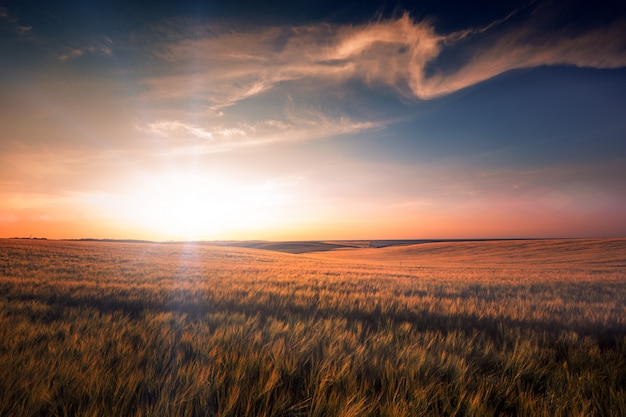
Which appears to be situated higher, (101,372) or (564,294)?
(101,372)

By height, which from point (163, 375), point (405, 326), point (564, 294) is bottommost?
point (564, 294)

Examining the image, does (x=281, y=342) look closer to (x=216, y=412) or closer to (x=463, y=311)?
(x=216, y=412)

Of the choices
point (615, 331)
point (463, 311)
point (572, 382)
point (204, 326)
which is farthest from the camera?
point (463, 311)

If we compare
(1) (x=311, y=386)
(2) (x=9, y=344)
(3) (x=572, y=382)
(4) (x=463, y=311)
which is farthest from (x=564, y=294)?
(2) (x=9, y=344)

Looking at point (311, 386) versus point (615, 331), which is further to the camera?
point (615, 331)

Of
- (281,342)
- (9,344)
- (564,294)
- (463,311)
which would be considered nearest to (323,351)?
(281,342)

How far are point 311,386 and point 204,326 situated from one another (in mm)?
2146

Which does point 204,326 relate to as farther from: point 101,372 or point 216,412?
point 216,412

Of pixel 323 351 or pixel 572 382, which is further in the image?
pixel 323 351

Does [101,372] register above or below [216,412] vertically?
above

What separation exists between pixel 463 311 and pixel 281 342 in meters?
4.22

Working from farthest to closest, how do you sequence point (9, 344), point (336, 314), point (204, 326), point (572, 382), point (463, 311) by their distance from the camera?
point (463, 311) → point (336, 314) → point (204, 326) → point (9, 344) → point (572, 382)

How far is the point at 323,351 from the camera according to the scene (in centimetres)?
296

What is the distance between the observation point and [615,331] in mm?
4633
